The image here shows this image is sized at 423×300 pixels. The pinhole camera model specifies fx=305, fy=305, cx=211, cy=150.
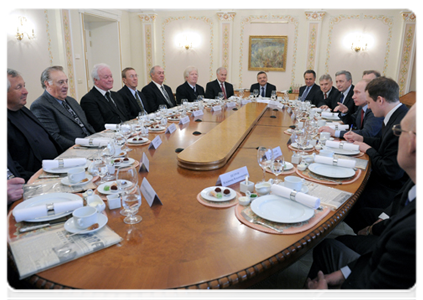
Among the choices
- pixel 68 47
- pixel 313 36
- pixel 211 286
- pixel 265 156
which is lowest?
pixel 211 286

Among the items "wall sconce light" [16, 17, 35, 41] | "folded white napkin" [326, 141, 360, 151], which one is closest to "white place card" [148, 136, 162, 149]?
"folded white napkin" [326, 141, 360, 151]

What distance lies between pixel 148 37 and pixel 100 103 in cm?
564

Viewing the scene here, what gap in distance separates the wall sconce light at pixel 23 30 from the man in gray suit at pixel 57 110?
303 centimetres

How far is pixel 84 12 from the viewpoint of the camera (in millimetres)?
6902

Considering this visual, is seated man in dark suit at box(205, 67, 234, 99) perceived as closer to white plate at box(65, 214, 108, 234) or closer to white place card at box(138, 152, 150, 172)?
white place card at box(138, 152, 150, 172)

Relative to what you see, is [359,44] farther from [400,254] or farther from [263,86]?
[400,254]

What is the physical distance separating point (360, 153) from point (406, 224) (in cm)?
165

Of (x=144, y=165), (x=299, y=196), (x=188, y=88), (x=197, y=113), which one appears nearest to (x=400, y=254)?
(x=299, y=196)

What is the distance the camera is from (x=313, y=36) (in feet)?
27.0

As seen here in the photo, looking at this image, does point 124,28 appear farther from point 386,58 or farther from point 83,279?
point 83,279

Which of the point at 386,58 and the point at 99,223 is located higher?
the point at 386,58

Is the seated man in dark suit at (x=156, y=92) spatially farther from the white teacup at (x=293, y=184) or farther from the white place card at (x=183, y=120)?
the white teacup at (x=293, y=184)

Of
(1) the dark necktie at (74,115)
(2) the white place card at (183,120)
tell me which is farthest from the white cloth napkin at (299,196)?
(1) the dark necktie at (74,115)
